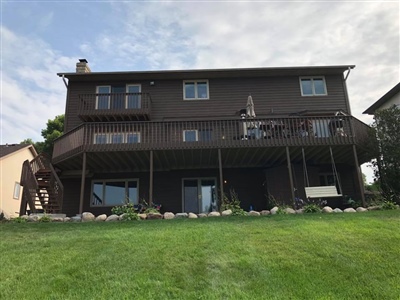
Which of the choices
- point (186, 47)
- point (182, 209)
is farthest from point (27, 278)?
point (186, 47)

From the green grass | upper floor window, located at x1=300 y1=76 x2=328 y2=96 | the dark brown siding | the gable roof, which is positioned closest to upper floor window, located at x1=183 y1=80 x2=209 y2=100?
the dark brown siding

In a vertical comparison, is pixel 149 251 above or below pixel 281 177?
below

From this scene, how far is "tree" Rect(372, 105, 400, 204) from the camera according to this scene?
479 inches

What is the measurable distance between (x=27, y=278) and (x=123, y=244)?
1.99m

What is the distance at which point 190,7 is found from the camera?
1251 centimetres

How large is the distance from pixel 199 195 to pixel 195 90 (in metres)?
5.23

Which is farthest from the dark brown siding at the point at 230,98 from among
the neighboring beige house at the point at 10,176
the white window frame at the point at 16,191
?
the white window frame at the point at 16,191

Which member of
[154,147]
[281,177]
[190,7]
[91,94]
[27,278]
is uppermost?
[190,7]

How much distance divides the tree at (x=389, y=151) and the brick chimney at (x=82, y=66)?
13.6 meters

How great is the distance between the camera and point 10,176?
23781mm

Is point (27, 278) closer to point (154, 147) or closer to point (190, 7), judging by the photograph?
point (154, 147)

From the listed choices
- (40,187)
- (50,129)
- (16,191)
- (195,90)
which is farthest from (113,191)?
(50,129)

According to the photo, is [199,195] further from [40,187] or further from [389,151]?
[389,151]

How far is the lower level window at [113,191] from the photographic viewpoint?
15328mm
